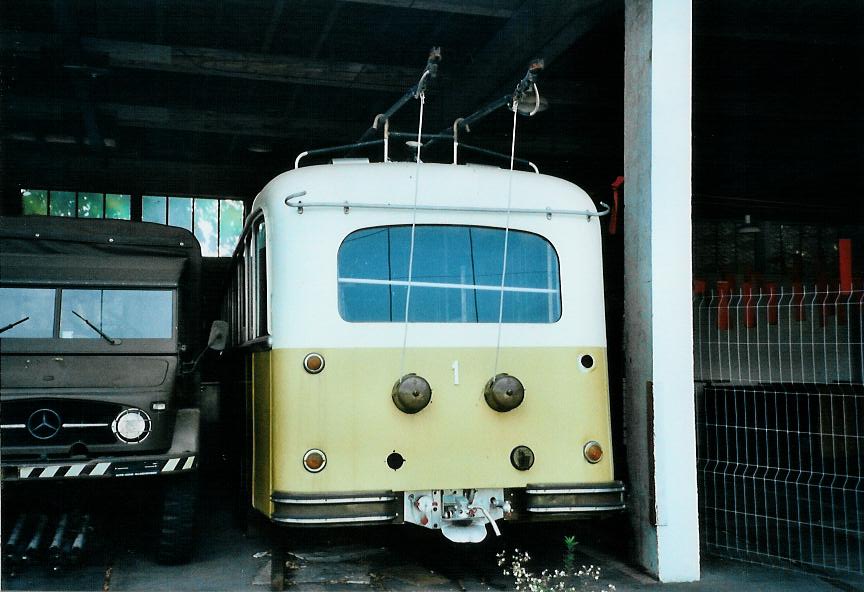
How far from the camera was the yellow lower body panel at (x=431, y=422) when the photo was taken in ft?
20.6

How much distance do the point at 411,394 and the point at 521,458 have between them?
93 centimetres

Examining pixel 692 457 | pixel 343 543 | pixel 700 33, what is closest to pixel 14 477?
pixel 343 543

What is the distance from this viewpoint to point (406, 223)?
673 cm

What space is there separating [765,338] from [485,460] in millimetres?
10351

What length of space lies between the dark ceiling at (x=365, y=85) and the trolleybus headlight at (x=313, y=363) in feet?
14.1

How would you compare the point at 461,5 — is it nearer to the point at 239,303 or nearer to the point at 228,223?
the point at 239,303

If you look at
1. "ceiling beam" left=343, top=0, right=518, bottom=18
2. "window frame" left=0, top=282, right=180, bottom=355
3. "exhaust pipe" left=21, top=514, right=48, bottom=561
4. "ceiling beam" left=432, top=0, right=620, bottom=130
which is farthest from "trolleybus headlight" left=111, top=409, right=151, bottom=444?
"ceiling beam" left=432, top=0, right=620, bottom=130

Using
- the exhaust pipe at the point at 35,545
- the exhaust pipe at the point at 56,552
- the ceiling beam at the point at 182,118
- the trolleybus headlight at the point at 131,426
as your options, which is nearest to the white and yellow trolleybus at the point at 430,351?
the trolleybus headlight at the point at 131,426

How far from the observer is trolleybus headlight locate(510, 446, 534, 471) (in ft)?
21.3

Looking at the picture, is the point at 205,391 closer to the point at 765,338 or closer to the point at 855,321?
the point at 765,338

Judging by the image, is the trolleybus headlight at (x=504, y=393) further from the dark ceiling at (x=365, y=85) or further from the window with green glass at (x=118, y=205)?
the window with green glass at (x=118, y=205)

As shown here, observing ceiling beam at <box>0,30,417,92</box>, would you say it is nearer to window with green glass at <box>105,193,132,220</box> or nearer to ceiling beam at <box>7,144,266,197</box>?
ceiling beam at <box>7,144,266,197</box>

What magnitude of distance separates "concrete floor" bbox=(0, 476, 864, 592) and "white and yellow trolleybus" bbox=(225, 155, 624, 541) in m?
0.68

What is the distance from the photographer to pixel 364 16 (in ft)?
32.9
